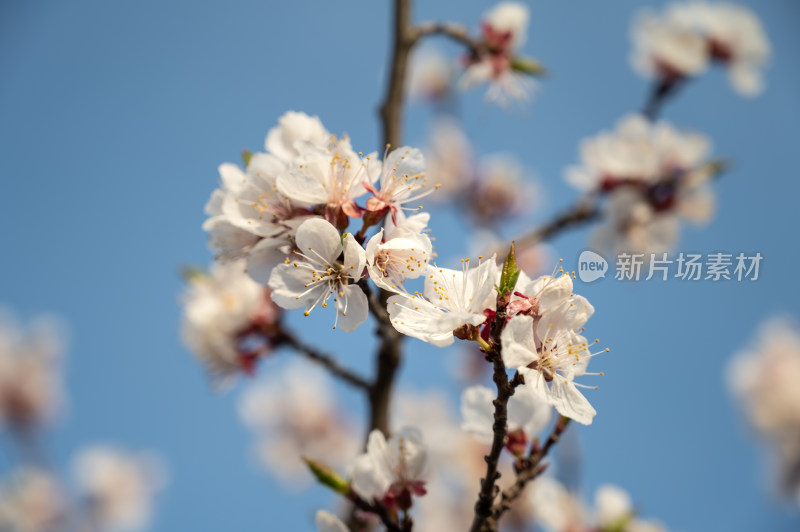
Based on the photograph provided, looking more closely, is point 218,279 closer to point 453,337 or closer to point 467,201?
point 453,337

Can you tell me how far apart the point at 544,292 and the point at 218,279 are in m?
1.71

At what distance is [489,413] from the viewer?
5.75ft

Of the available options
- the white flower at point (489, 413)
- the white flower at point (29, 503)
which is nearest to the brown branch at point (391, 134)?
the white flower at point (489, 413)

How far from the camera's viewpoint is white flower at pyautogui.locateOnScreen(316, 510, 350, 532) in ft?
4.82

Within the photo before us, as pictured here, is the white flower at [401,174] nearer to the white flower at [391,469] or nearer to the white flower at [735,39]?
the white flower at [391,469]

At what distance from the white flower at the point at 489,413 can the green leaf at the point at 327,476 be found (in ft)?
1.34

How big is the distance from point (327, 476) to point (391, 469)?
184 millimetres

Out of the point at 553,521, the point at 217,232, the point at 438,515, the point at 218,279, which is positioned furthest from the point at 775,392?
the point at 217,232

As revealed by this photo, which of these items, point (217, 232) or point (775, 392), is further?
point (775, 392)

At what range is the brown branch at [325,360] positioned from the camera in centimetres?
216

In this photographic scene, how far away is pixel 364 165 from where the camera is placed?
4.64 ft

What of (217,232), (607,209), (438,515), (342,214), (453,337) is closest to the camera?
(453,337)

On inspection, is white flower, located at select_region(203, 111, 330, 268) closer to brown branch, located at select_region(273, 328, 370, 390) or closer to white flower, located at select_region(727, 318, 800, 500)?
brown branch, located at select_region(273, 328, 370, 390)

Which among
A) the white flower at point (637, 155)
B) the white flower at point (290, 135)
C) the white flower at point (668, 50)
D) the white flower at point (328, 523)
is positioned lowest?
the white flower at point (328, 523)
